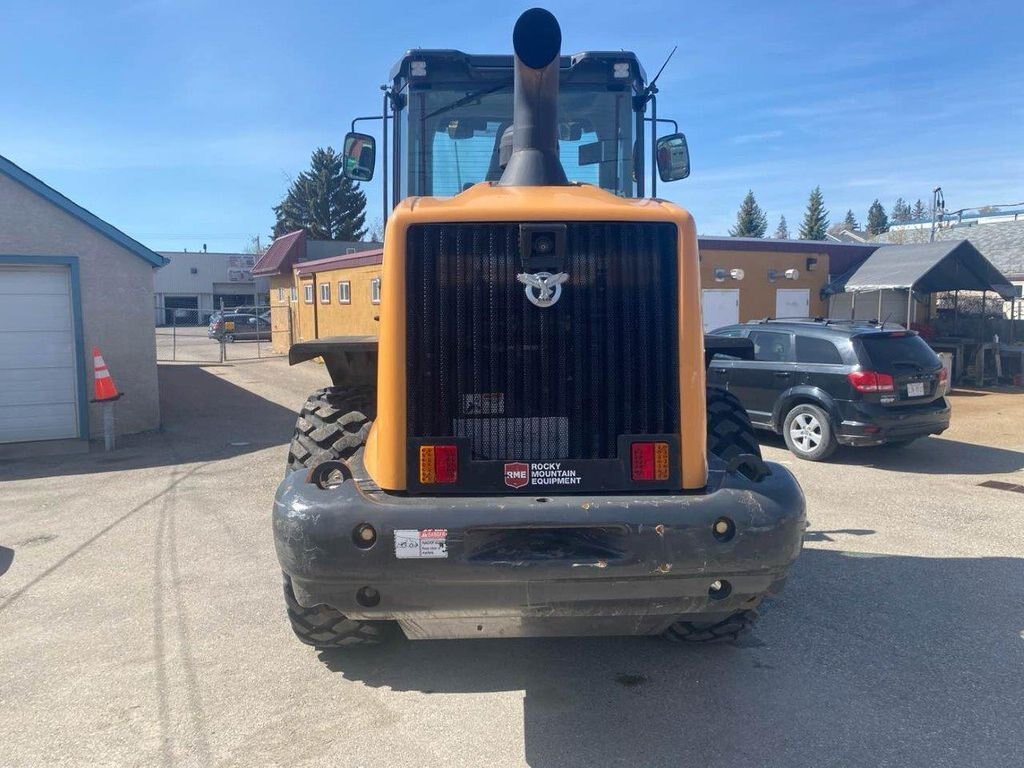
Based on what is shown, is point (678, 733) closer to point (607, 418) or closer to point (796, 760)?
point (796, 760)

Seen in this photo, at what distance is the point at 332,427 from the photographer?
4.01 metres

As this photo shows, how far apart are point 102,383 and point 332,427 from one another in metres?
7.89

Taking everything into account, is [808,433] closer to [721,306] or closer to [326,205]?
[721,306]

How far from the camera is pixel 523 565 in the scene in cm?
298

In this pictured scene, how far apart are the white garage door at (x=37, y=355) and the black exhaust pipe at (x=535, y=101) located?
9.15m

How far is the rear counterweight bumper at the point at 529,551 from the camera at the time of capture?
2977mm

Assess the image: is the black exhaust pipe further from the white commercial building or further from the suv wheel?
the white commercial building

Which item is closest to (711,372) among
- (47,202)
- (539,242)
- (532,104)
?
(532,104)

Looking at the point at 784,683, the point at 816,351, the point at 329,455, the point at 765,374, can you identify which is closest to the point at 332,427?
the point at 329,455

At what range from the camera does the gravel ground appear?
3.28m

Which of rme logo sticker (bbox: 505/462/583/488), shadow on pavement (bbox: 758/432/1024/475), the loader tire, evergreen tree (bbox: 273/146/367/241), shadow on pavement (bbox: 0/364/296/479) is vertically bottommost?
shadow on pavement (bbox: 758/432/1024/475)

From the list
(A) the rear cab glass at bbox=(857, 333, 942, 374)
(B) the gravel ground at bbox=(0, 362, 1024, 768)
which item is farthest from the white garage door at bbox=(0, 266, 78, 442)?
A: (A) the rear cab glass at bbox=(857, 333, 942, 374)

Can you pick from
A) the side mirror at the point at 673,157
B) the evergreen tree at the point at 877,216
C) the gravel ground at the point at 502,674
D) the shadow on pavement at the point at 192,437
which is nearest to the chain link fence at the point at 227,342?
the shadow on pavement at the point at 192,437

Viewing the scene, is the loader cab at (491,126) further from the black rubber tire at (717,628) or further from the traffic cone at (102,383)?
the traffic cone at (102,383)
